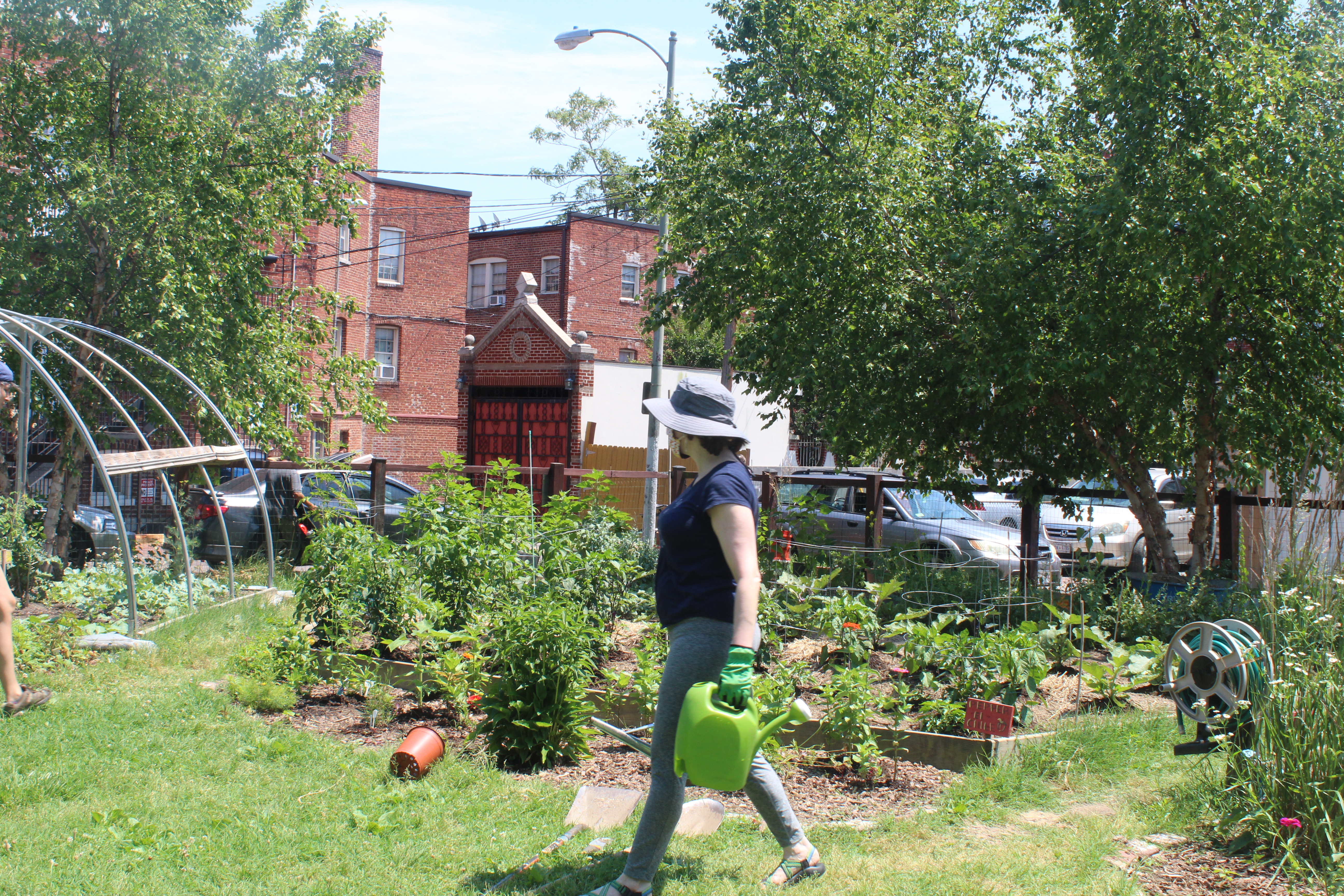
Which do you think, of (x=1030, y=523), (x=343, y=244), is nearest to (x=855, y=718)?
(x=1030, y=523)

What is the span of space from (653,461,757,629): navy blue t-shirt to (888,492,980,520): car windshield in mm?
10684

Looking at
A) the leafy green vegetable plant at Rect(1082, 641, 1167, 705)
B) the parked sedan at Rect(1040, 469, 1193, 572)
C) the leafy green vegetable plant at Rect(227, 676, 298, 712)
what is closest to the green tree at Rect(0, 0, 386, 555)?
the leafy green vegetable plant at Rect(227, 676, 298, 712)

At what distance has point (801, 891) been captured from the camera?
3504mm

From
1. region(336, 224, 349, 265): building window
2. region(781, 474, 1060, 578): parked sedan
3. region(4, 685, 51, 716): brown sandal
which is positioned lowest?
region(4, 685, 51, 716): brown sandal

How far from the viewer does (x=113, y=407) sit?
10.7 meters

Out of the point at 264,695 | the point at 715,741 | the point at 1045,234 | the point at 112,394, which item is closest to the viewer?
the point at 715,741

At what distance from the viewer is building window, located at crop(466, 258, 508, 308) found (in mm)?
36156

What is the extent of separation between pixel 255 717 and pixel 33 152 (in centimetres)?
727

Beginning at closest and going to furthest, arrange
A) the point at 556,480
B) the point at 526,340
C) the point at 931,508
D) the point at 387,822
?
the point at 387,822, the point at 556,480, the point at 931,508, the point at 526,340

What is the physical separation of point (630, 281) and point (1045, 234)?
28.4m

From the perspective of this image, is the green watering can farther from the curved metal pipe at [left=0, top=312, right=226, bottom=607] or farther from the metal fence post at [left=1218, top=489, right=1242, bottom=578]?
the metal fence post at [left=1218, top=489, right=1242, bottom=578]

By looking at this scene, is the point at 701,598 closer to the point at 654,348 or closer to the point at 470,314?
the point at 654,348

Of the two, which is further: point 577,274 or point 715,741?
point 577,274

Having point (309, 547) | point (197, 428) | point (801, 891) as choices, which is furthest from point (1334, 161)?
point (197, 428)
